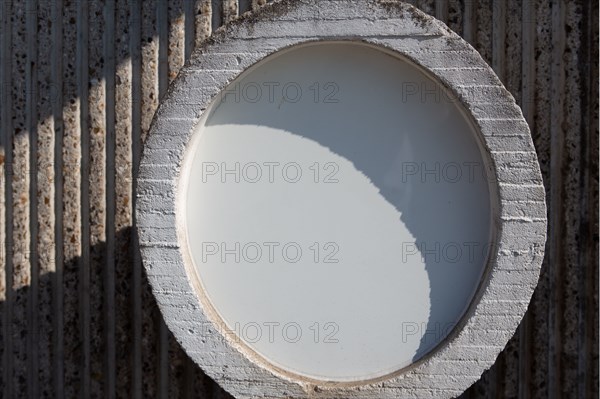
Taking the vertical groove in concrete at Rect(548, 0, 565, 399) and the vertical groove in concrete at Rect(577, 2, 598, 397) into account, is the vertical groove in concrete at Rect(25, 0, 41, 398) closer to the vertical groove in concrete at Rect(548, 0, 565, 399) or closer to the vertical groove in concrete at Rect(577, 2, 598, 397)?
the vertical groove in concrete at Rect(548, 0, 565, 399)

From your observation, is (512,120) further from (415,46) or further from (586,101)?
(586,101)

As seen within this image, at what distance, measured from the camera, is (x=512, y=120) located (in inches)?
84.4

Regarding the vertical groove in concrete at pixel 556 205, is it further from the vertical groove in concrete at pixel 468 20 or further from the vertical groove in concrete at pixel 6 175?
the vertical groove in concrete at pixel 6 175

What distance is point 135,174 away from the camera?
321 centimetres

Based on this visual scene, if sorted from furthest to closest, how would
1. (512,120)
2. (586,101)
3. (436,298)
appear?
(586,101) < (436,298) < (512,120)

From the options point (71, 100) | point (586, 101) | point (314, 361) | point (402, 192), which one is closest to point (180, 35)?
point (71, 100)

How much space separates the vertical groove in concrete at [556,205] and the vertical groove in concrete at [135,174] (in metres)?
1.82

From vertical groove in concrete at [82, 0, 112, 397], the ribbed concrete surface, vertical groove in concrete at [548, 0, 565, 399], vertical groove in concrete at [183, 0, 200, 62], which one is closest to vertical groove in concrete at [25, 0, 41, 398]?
the ribbed concrete surface

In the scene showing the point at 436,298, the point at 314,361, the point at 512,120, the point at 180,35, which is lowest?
the point at 314,361

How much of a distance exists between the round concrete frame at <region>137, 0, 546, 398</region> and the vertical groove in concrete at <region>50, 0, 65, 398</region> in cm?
120

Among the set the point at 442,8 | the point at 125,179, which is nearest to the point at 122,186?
the point at 125,179

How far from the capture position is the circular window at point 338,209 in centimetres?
226

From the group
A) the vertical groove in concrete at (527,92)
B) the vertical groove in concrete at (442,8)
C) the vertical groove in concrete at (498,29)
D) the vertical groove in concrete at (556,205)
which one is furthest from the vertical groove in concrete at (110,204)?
the vertical groove in concrete at (556,205)

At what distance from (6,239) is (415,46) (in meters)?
2.13
